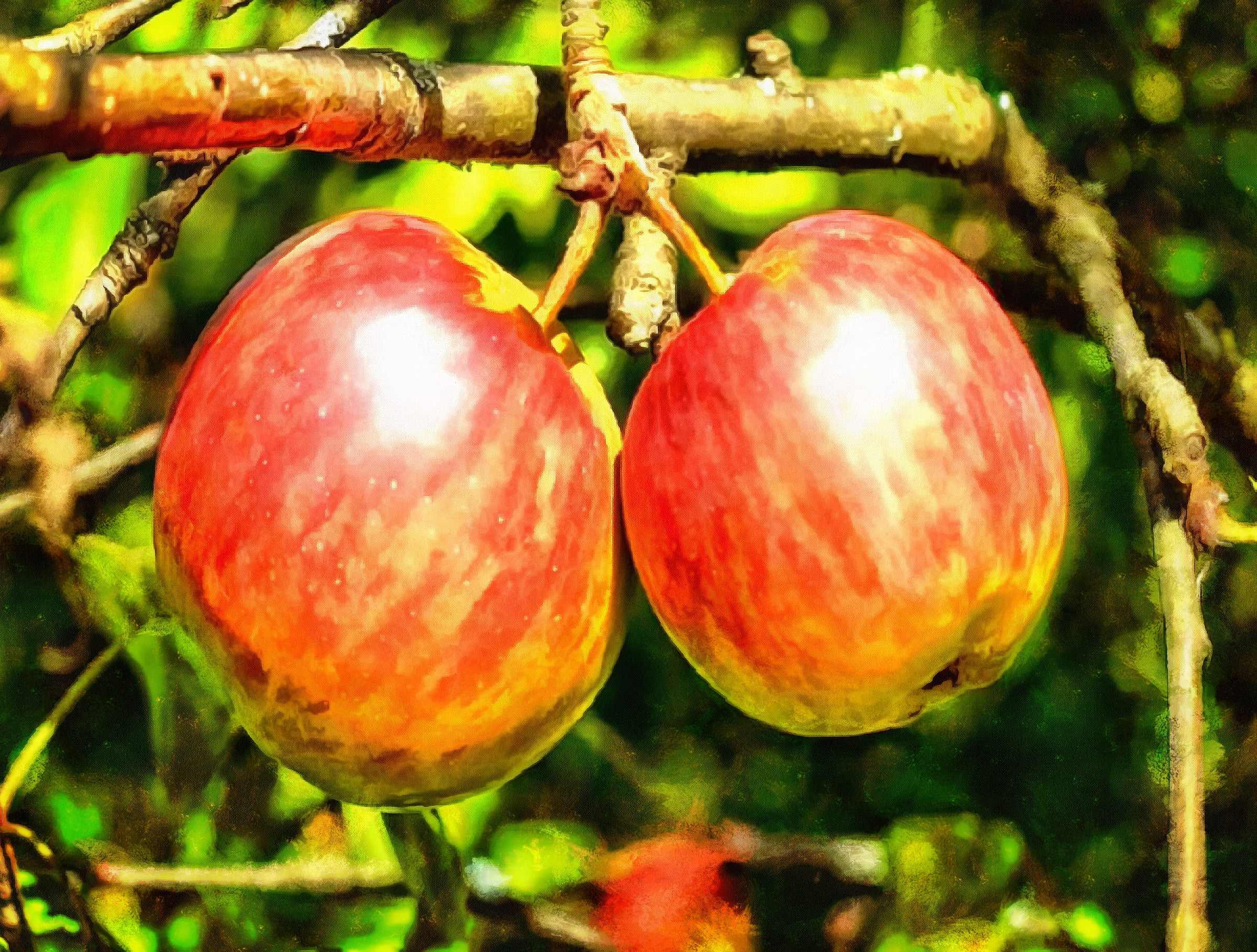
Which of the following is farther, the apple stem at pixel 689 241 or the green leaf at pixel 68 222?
the green leaf at pixel 68 222

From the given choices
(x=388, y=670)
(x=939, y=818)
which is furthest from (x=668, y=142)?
(x=939, y=818)

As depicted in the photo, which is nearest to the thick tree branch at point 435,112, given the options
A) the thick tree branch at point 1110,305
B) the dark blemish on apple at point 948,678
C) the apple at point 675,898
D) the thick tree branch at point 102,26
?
the thick tree branch at point 1110,305

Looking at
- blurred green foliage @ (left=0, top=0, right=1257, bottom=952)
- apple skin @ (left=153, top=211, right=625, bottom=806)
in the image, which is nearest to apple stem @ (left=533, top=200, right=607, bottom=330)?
apple skin @ (left=153, top=211, right=625, bottom=806)

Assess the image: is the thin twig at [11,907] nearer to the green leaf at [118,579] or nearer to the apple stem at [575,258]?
the green leaf at [118,579]

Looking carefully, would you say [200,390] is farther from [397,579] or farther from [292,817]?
[292,817]

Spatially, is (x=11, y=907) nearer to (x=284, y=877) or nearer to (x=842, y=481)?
(x=284, y=877)

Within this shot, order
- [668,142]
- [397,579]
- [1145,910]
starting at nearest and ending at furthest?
[397,579], [668,142], [1145,910]

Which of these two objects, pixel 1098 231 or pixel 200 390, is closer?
pixel 200 390
